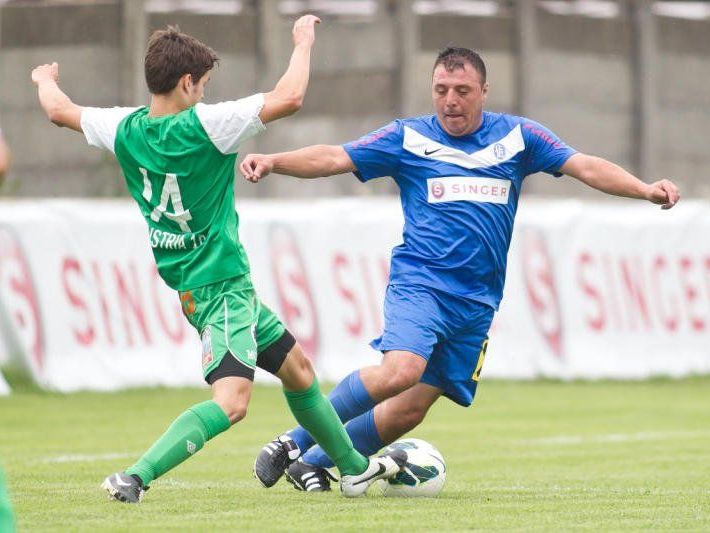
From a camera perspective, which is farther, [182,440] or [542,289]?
[542,289]

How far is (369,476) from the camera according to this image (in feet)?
27.3

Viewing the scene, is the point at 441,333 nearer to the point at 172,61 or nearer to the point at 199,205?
the point at 199,205

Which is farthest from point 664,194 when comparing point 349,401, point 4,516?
point 4,516

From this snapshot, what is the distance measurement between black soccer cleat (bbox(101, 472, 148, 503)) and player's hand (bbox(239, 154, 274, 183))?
139cm

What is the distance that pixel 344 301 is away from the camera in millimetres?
17359

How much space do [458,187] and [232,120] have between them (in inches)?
58.3

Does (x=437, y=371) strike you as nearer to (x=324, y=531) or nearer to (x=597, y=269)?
(x=324, y=531)

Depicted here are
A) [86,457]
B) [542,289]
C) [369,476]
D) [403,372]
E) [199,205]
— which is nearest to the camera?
[199,205]

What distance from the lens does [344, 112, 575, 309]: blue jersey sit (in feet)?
28.3

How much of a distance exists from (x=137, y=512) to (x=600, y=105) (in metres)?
19.9

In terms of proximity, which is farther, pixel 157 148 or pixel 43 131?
pixel 43 131

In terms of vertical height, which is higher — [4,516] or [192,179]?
[192,179]

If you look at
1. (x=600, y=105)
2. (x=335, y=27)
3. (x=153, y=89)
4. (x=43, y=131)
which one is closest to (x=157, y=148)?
(x=153, y=89)

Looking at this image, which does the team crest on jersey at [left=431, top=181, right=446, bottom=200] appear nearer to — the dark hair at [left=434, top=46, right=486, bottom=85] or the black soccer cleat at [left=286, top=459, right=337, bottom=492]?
the dark hair at [left=434, top=46, right=486, bottom=85]
